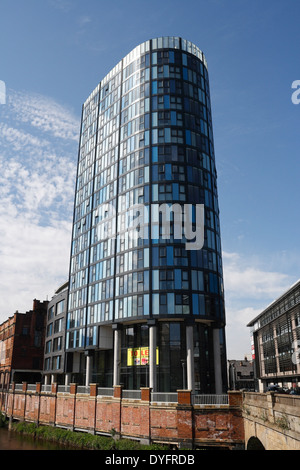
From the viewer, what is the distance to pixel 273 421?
21562mm

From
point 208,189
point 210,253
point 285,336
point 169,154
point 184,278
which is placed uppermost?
point 169,154

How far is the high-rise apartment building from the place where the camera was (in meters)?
53.5

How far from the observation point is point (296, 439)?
1759cm

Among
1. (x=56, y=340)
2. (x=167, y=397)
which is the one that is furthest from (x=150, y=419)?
(x=56, y=340)

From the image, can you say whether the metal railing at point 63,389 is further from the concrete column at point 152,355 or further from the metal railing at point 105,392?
the concrete column at point 152,355

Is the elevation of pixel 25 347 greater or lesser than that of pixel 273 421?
greater

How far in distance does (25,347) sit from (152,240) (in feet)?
145

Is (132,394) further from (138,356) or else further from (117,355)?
(117,355)

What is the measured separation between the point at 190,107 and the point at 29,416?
53.0 meters


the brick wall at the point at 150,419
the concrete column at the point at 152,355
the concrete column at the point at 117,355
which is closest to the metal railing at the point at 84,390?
the brick wall at the point at 150,419

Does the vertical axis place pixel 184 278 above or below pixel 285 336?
above

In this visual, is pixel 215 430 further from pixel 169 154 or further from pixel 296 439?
pixel 169 154

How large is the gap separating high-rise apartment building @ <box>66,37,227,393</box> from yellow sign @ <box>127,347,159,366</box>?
149 mm
